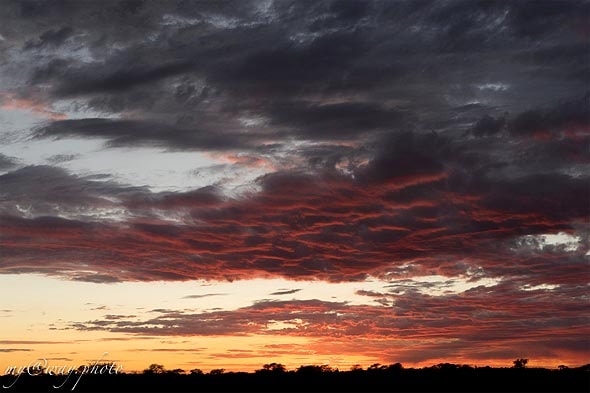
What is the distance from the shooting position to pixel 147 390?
116750mm

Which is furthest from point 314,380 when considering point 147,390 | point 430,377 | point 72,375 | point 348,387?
point 72,375

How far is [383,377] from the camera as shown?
127938mm

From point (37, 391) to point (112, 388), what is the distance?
10.1 meters

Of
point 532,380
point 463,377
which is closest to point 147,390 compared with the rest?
point 463,377

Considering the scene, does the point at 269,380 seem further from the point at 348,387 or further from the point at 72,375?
the point at 72,375

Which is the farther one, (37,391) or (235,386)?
(235,386)

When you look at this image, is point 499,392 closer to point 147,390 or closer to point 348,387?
point 348,387

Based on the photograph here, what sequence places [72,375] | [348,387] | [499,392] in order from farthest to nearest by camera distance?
1. [348,387]
2. [72,375]
3. [499,392]

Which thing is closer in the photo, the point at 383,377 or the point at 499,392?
the point at 499,392

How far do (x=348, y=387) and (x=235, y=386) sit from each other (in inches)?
653

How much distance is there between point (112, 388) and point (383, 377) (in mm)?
40065

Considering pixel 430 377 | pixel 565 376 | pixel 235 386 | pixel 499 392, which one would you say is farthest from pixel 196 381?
pixel 565 376

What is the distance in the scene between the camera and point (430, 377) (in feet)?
413

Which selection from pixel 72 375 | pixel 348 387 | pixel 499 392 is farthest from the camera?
pixel 348 387
